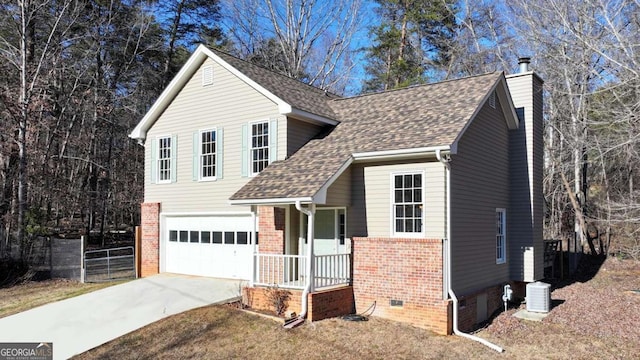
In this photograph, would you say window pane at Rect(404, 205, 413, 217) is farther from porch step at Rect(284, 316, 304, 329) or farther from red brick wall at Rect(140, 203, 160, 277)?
red brick wall at Rect(140, 203, 160, 277)

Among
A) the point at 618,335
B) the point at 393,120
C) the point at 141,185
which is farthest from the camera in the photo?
the point at 141,185

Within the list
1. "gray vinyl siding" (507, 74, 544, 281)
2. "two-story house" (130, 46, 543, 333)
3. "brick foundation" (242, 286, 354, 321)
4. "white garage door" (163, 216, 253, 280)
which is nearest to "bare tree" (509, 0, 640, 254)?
"gray vinyl siding" (507, 74, 544, 281)

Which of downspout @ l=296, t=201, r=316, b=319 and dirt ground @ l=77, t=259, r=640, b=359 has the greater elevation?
downspout @ l=296, t=201, r=316, b=319

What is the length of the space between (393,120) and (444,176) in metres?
3.15

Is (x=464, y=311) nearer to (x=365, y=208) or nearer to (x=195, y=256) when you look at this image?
(x=365, y=208)

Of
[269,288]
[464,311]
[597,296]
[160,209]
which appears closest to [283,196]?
[269,288]

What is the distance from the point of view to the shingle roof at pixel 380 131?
12.4 meters

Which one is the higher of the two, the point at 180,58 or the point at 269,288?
the point at 180,58

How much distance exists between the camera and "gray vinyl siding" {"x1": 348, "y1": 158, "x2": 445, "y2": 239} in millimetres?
12023

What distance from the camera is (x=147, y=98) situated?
3195cm

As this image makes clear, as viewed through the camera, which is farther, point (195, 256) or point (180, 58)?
point (180, 58)

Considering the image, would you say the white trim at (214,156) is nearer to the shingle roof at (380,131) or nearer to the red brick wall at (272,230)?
the shingle roof at (380,131)

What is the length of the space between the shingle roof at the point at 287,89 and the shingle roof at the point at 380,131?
774 millimetres

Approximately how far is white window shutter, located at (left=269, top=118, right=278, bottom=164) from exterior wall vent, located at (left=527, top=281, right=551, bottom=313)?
8123mm
